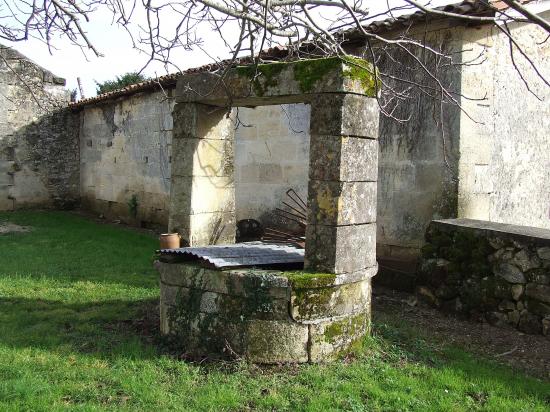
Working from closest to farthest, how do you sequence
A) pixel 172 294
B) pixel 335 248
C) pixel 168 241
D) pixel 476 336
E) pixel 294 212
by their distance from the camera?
pixel 335 248, pixel 172 294, pixel 168 241, pixel 476 336, pixel 294 212

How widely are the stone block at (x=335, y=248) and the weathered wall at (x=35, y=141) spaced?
11.0 metres

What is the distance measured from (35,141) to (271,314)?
11.7m

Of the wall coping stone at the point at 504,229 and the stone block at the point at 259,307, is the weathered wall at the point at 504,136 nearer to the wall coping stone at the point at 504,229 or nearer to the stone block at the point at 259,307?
the wall coping stone at the point at 504,229

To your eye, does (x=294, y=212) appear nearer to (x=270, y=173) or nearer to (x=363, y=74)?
(x=270, y=173)

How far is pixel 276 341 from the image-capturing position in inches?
150

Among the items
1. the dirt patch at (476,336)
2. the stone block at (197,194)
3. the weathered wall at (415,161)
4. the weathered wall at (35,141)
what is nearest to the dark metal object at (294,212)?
the weathered wall at (415,161)

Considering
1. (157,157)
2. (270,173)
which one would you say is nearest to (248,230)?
(270,173)

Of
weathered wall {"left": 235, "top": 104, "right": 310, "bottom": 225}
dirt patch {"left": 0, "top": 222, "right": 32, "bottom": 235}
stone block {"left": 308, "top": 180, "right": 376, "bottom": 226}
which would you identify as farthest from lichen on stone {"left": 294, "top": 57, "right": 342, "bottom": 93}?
dirt patch {"left": 0, "top": 222, "right": 32, "bottom": 235}

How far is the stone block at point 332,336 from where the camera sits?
3.86m

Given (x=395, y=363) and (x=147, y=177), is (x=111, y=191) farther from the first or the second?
(x=395, y=363)

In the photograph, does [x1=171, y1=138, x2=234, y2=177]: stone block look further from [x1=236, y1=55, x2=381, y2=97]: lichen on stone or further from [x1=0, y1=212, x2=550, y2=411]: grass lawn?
[x1=0, y1=212, x2=550, y2=411]: grass lawn

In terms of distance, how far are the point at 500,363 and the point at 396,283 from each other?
248 cm

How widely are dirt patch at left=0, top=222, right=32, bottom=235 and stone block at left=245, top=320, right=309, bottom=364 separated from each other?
8.18 meters

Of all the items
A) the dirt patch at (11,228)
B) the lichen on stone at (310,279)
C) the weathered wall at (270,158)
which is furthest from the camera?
the dirt patch at (11,228)
